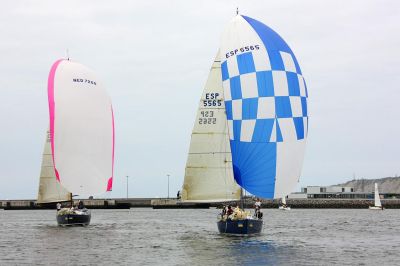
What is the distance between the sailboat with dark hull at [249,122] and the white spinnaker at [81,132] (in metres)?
17.9

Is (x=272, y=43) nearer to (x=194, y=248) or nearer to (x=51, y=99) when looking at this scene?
(x=194, y=248)

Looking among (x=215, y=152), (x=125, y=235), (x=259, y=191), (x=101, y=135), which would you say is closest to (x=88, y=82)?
(x=101, y=135)

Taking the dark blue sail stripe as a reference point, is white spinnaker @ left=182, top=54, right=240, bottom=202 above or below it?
below

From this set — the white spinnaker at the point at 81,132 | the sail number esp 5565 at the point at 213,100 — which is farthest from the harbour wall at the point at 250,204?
the sail number esp 5565 at the point at 213,100

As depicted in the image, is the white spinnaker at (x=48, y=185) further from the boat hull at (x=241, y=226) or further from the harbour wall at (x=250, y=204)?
the harbour wall at (x=250, y=204)

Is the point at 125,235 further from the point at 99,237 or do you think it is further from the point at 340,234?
the point at 340,234

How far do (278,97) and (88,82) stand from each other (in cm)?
2595

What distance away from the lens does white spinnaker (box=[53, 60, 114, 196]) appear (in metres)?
61.5

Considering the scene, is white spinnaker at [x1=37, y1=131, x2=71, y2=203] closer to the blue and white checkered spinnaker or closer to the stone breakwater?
the blue and white checkered spinnaker

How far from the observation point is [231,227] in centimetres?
4712

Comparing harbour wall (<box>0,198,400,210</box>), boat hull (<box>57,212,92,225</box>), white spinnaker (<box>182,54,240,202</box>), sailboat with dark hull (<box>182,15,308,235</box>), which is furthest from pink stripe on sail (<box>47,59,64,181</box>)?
harbour wall (<box>0,198,400,210</box>)

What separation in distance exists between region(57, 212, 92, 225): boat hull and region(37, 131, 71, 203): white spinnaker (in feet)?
14.7

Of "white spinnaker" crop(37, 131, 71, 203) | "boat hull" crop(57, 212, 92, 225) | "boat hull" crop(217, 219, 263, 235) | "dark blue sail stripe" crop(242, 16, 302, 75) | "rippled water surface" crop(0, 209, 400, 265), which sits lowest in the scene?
"rippled water surface" crop(0, 209, 400, 265)

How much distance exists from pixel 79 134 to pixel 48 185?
9.29 meters
